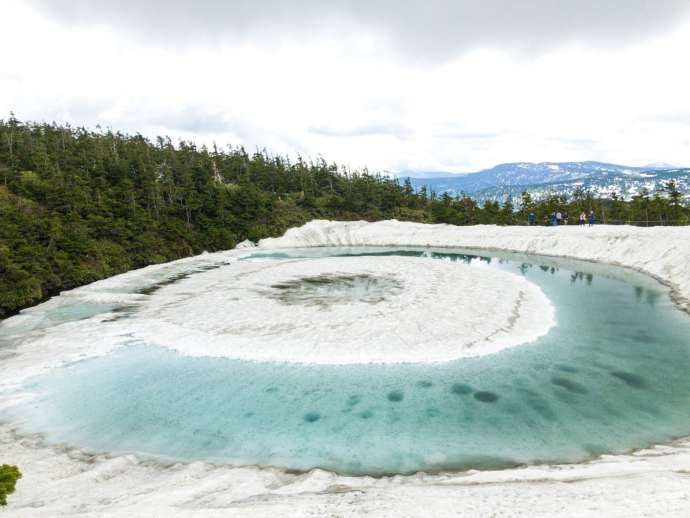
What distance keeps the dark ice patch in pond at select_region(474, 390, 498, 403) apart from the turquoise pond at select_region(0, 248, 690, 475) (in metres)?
0.08

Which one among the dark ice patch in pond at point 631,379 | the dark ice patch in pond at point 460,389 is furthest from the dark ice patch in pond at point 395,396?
the dark ice patch in pond at point 631,379

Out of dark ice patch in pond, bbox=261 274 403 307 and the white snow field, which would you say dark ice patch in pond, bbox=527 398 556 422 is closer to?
the white snow field

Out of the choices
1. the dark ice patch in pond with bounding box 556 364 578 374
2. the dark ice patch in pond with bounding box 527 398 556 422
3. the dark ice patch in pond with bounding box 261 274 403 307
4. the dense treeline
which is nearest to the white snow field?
the dark ice patch in pond with bounding box 527 398 556 422

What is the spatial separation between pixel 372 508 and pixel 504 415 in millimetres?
8955

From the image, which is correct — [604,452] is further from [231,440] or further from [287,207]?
[287,207]

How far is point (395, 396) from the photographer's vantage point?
17.8 meters

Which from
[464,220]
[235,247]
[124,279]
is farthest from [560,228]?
[124,279]

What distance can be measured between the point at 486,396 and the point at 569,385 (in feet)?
13.8

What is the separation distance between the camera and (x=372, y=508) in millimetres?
9031

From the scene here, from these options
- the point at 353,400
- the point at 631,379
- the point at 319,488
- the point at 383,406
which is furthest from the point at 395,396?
the point at 631,379

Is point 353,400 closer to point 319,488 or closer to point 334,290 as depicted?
point 319,488

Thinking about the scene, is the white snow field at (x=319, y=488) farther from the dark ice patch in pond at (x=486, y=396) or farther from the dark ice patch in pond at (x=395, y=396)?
the dark ice patch in pond at (x=486, y=396)

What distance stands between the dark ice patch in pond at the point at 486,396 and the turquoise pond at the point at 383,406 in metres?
0.08

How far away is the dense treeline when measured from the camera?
43.4 meters
